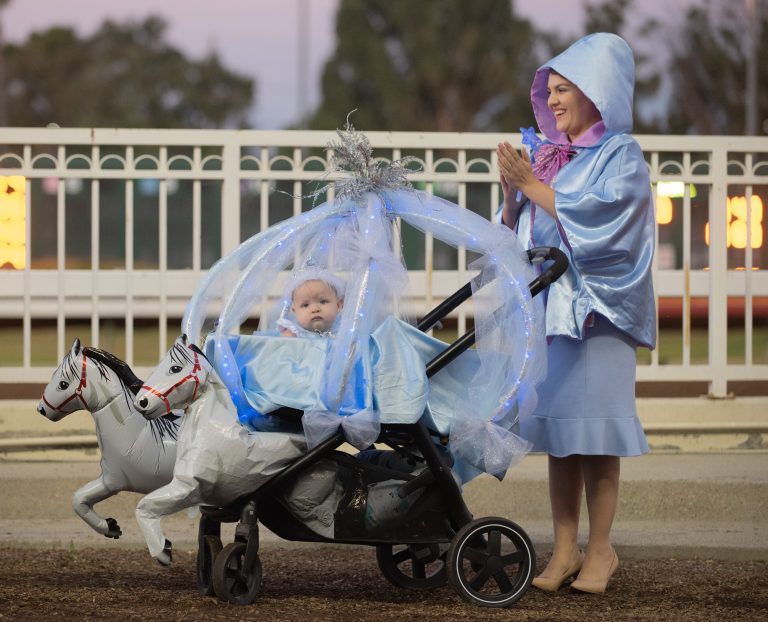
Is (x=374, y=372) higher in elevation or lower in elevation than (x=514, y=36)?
lower

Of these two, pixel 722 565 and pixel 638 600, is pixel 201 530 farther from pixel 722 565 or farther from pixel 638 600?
pixel 722 565

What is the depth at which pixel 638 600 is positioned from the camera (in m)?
4.66

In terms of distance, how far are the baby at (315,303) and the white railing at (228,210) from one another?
2.28 meters

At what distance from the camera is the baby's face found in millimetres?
4531

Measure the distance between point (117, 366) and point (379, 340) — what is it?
88 cm

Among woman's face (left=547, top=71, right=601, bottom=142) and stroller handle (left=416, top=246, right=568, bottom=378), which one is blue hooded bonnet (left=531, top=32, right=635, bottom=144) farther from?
stroller handle (left=416, top=246, right=568, bottom=378)

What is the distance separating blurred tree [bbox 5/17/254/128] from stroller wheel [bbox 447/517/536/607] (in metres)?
49.7

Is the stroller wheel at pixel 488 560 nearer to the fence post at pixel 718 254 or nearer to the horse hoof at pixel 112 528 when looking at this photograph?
the horse hoof at pixel 112 528

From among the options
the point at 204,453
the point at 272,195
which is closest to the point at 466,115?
the point at 272,195

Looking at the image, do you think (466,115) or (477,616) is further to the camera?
(466,115)

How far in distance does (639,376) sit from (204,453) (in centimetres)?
370

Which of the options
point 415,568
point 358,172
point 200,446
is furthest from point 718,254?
point 200,446

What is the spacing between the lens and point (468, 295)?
4.74 meters

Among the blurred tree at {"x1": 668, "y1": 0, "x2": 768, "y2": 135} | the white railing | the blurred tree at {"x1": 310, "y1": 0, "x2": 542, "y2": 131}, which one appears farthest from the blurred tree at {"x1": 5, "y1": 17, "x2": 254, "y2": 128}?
the white railing
